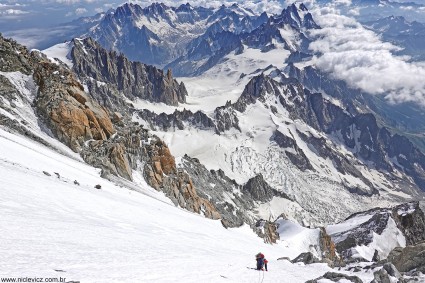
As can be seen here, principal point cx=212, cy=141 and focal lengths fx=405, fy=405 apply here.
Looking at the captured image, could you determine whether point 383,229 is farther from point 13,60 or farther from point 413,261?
point 13,60

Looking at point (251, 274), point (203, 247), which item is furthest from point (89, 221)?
point (251, 274)

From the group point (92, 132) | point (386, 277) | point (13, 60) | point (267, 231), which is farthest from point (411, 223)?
point (13, 60)

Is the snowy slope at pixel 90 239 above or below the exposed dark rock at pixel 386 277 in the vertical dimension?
above

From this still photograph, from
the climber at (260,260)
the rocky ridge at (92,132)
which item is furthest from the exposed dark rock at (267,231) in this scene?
the climber at (260,260)

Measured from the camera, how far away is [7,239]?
2022cm

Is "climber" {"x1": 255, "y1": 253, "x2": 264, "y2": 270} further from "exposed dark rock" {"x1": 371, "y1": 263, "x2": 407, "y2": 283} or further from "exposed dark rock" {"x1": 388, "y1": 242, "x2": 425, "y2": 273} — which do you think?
"exposed dark rock" {"x1": 388, "y1": 242, "x2": 425, "y2": 273}

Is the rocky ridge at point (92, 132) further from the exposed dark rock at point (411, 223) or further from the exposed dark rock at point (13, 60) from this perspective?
the exposed dark rock at point (411, 223)

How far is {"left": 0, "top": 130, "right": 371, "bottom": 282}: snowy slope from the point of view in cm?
1950

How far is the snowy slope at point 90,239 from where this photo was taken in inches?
768

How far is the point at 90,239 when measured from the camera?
2533 centimetres

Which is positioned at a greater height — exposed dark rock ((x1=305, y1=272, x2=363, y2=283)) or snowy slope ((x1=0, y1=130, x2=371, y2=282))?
snowy slope ((x1=0, y1=130, x2=371, y2=282))

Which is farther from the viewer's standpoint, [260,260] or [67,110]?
[67,110]

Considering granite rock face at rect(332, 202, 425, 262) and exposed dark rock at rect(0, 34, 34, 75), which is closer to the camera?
exposed dark rock at rect(0, 34, 34, 75)

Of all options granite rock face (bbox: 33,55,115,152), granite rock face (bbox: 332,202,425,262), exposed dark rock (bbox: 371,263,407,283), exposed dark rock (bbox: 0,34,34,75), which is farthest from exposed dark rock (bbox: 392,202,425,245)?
exposed dark rock (bbox: 0,34,34,75)
